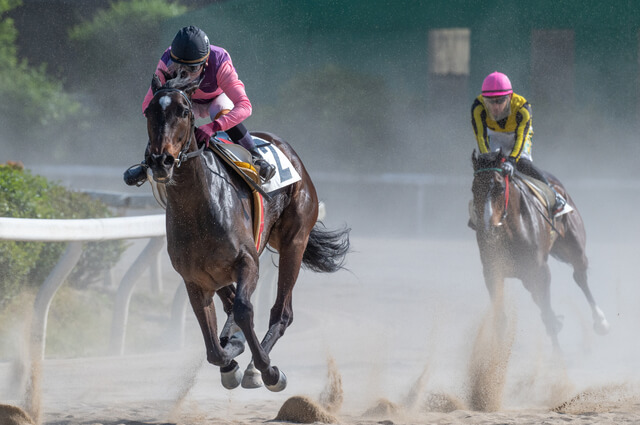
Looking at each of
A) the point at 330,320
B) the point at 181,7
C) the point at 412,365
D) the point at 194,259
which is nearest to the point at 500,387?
the point at 412,365

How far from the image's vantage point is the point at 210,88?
4816 mm

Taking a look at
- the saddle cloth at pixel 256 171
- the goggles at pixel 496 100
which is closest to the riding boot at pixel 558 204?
the goggles at pixel 496 100

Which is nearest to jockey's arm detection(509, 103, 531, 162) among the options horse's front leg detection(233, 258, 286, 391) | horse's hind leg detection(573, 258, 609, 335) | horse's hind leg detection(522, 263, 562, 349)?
horse's hind leg detection(522, 263, 562, 349)

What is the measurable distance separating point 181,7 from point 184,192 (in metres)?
15.9

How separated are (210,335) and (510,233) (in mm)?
3121

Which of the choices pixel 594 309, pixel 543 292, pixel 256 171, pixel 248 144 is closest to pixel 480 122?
pixel 543 292

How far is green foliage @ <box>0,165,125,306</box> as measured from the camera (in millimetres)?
6738

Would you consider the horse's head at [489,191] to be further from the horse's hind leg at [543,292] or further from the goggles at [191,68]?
the goggles at [191,68]

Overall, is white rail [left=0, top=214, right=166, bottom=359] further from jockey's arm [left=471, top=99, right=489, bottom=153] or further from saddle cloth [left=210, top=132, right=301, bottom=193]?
jockey's arm [left=471, top=99, right=489, bottom=153]

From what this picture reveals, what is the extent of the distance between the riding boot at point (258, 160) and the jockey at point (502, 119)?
250 cm

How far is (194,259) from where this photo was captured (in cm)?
441

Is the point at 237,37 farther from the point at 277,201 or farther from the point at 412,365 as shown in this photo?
the point at 277,201

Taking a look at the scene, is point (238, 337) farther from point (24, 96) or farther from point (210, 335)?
point (24, 96)

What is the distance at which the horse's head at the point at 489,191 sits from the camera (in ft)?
21.6
